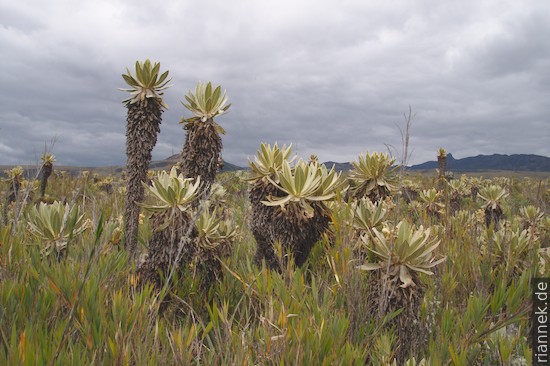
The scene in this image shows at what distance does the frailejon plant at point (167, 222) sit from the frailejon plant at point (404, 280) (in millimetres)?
1529

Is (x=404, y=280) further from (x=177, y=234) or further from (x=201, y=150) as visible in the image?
(x=201, y=150)

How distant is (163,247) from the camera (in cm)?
333

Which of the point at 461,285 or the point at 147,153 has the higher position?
the point at 147,153

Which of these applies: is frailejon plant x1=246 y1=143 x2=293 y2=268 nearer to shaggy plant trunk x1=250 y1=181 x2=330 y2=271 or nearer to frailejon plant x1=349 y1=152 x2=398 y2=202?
shaggy plant trunk x1=250 y1=181 x2=330 y2=271

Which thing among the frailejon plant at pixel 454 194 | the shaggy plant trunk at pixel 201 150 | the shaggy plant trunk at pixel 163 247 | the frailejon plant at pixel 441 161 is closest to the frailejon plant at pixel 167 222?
the shaggy plant trunk at pixel 163 247

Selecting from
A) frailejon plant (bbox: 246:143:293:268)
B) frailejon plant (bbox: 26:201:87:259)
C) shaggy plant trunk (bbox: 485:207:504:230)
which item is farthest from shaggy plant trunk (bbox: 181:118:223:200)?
shaggy plant trunk (bbox: 485:207:504:230)

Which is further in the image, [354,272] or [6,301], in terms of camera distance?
[354,272]

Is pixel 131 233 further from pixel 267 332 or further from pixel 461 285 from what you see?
pixel 461 285

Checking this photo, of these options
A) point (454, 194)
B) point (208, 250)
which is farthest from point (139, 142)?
point (454, 194)

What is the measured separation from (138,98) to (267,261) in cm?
244

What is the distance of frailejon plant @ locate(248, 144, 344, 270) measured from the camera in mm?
3414

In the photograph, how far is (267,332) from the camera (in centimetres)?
210

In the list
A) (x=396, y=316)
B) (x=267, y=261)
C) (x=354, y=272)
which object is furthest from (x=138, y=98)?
(x=396, y=316)

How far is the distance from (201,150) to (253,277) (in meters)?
1.95
